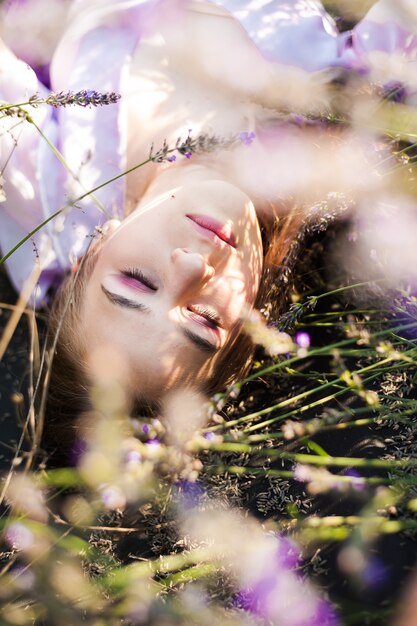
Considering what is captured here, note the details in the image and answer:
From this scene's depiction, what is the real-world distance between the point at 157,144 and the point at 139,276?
44 centimetres

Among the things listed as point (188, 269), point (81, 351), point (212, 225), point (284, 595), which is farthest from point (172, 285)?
point (284, 595)

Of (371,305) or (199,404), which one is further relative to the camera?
(371,305)

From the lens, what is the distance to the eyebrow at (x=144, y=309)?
4.17 ft

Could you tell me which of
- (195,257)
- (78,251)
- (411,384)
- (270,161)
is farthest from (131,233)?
(411,384)

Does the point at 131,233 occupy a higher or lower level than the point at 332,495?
higher

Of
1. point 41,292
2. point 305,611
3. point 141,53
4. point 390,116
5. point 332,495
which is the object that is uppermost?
point 141,53

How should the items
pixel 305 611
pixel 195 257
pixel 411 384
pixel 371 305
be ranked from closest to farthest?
pixel 305 611
pixel 195 257
pixel 411 384
pixel 371 305

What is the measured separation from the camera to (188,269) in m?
1.23

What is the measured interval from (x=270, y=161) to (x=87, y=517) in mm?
1017

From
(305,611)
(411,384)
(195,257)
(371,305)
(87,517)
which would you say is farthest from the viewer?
(371,305)

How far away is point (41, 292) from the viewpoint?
170 cm

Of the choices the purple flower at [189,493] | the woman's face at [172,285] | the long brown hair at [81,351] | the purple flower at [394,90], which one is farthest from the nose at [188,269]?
the purple flower at [394,90]

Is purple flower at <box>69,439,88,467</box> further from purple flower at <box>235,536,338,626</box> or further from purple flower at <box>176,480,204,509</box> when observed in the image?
purple flower at <box>235,536,338,626</box>

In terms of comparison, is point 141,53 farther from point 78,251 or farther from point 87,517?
point 87,517
